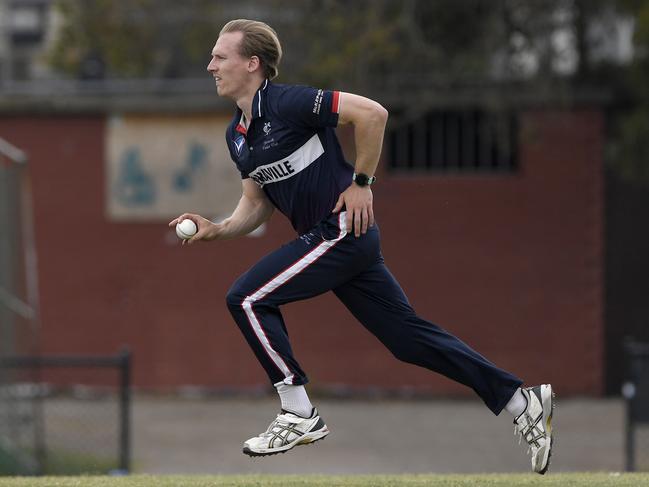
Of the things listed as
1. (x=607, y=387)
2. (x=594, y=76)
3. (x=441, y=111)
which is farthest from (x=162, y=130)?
(x=607, y=387)

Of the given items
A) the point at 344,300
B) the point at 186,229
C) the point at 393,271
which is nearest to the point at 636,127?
the point at 393,271

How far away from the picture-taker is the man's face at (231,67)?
18.7 ft

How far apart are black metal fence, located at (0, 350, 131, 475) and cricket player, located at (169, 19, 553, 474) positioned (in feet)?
13.6

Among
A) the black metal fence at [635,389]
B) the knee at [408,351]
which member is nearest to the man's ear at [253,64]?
the knee at [408,351]

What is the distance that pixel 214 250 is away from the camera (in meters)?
15.1

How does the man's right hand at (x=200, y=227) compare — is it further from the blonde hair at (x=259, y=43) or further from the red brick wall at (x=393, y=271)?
the red brick wall at (x=393, y=271)

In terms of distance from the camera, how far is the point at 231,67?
18.7 ft

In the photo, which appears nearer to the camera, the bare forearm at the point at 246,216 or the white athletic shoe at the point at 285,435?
the white athletic shoe at the point at 285,435

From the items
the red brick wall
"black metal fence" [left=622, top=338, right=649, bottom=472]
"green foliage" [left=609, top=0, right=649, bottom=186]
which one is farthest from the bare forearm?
the red brick wall

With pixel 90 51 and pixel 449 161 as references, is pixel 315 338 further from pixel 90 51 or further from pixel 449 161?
pixel 90 51

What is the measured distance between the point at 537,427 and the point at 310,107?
1.88 m

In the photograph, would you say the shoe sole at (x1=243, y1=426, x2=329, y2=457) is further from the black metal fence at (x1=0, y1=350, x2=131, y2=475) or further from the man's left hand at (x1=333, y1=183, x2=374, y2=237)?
the black metal fence at (x1=0, y1=350, x2=131, y2=475)

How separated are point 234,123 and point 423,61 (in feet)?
28.5

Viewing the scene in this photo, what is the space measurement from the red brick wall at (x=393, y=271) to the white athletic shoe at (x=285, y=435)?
30.3 feet
